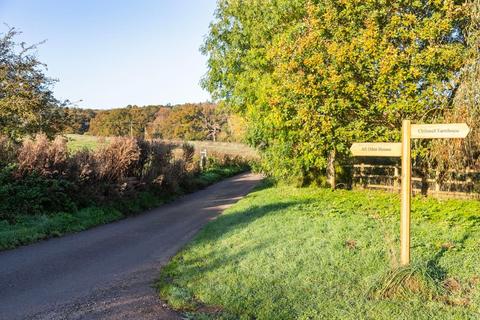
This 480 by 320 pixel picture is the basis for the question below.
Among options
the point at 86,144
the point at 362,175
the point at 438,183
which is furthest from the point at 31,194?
the point at 438,183

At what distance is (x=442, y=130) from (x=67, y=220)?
9.50 meters

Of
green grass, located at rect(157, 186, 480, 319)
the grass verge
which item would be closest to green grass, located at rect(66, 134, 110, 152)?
the grass verge

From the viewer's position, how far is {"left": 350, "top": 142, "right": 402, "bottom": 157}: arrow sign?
6.18 m

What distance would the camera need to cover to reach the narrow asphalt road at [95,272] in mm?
5688

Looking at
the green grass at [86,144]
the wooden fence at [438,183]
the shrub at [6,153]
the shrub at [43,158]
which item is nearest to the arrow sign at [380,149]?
the shrub at [43,158]

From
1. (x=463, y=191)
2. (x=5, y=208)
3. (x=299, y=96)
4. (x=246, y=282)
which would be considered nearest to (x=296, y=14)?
(x=299, y=96)

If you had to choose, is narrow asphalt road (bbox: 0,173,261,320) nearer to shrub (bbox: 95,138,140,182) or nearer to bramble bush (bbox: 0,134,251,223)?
bramble bush (bbox: 0,134,251,223)

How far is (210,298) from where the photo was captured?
5.76m

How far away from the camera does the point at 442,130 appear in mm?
5691

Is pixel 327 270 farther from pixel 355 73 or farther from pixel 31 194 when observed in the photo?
pixel 355 73

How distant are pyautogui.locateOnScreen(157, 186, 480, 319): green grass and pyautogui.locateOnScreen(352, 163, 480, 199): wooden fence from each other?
5.18 metres

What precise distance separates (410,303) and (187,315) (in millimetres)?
2775

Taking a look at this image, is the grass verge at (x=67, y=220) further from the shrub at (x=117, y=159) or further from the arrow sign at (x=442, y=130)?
the arrow sign at (x=442, y=130)

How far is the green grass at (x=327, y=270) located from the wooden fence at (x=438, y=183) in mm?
5179
